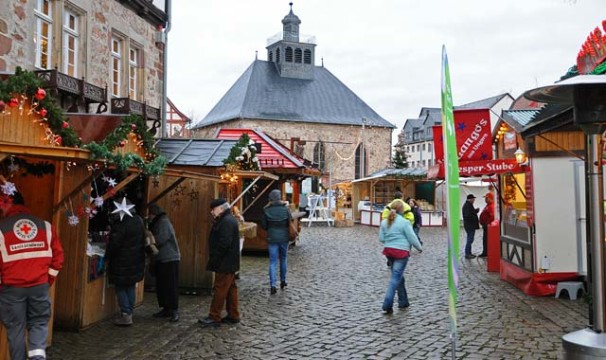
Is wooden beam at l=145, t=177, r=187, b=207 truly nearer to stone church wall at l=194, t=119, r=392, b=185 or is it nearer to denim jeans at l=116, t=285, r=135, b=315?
denim jeans at l=116, t=285, r=135, b=315

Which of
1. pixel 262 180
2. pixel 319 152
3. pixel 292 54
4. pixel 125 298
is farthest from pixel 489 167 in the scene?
pixel 292 54

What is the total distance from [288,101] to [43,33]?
40688 millimetres

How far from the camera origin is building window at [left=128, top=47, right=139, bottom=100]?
13141mm

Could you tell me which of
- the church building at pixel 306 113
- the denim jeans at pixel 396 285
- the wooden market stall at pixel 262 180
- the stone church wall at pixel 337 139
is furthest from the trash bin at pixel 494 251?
the stone church wall at pixel 337 139

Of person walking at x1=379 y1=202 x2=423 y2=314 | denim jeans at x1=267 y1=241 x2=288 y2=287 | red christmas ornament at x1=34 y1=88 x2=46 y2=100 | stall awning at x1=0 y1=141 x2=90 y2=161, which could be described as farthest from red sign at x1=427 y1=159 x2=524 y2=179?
red christmas ornament at x1=34 y1=88 x2=46 y2=100

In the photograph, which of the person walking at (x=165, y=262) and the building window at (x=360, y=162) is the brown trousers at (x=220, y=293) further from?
the building window at (x=360, y=162)

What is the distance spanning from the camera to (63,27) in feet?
34.0

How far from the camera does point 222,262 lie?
24.4 ft

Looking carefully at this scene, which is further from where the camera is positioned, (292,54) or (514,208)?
(292,54)

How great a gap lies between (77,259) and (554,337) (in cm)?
558

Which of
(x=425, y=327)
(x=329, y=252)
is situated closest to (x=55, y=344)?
(x=425, y=327)

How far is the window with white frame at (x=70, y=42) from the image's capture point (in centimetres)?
1045

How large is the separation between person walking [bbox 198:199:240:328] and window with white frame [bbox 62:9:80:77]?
477cm

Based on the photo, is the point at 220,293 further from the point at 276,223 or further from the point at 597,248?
the point at 597,248
